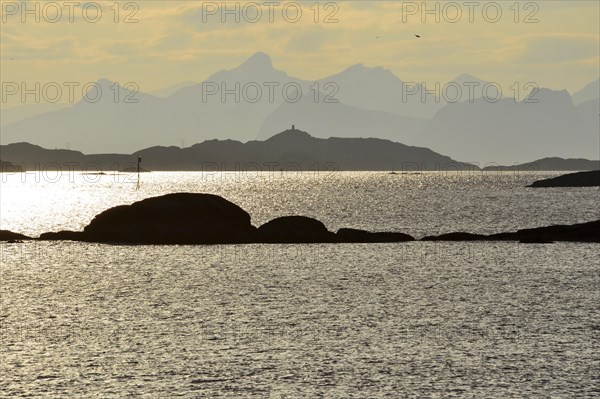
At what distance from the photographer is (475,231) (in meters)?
110

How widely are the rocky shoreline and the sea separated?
1.35m

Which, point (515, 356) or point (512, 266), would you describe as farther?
point (512, 266)

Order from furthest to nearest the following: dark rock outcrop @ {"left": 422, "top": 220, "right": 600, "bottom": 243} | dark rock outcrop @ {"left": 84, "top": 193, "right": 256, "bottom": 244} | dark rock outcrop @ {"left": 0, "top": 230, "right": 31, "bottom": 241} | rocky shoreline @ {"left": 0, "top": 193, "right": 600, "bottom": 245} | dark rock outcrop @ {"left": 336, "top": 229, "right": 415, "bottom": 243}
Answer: dark rock outcrop @ {"left": 0, "top": 230, "right": 31, "bottom": 241}, dark rock outcrop @ {"left": 336, "top": 229, "right": 415, "bottom": 243}, dark rock outcrop @ {"left": 422, "top": 220, "right": 600, "bottom": 243}, rocky shoreline @ {"left": 0, "top": 193, "right": 600, "bottom": 245}, dark rock outcrop @ {"left": 84, "top": 193, "right": 256, "bottom": 244}

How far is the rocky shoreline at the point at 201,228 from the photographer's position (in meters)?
79.9

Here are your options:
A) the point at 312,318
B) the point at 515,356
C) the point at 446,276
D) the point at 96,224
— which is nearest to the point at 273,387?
the point at 515,356

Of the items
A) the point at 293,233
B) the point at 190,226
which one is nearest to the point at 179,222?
the point at 190,226

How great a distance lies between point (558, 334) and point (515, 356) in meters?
5.66

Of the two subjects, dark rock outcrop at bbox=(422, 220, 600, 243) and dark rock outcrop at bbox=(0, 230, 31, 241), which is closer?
dark rock outcrop at bbox=(422, 220, 600, 243)

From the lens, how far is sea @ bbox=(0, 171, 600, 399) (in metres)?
31.3

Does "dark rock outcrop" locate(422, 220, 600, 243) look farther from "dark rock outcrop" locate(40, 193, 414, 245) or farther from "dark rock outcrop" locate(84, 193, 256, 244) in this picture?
"dark rock outcrop" locate(84, 193, 256, 244)

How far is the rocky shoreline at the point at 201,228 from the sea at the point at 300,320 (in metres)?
1.35

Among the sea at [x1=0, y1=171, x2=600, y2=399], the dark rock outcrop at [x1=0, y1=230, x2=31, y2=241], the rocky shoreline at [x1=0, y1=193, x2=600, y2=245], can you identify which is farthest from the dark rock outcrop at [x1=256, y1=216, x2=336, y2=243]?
the dark rock outcrop at [x1=0, y1=230, x2=31, y2=241]

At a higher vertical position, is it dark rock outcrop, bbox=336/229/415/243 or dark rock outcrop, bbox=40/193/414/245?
dark rock outcrop, bbox=40/193/414/245

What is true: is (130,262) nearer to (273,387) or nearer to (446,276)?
(446,276)
